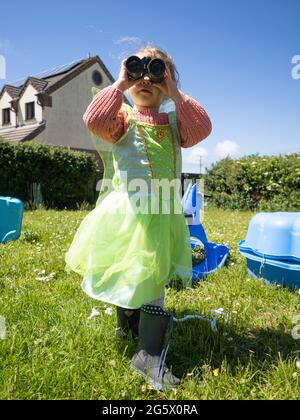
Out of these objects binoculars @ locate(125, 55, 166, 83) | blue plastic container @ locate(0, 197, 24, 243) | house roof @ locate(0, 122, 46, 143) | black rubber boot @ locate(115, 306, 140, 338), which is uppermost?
house roof @ locate(0, 122, 46, 143)

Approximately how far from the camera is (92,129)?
2008 mm

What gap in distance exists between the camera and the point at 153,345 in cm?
194

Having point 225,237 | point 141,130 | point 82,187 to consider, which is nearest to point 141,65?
point 141,130

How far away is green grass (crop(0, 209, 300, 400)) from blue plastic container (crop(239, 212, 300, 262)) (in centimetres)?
28

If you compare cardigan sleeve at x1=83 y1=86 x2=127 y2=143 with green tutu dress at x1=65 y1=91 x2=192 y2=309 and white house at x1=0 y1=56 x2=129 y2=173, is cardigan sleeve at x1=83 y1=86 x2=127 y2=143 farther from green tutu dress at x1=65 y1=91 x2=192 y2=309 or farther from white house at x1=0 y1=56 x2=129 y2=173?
white house at x1=0 y1=56 x2=129 y2=173

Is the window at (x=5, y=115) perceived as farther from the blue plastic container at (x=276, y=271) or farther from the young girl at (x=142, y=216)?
the young girl at (x=142, y=216)

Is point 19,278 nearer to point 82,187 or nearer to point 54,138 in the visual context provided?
point 82,187

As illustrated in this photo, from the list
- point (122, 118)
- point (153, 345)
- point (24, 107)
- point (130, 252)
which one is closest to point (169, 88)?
point (122, 118)

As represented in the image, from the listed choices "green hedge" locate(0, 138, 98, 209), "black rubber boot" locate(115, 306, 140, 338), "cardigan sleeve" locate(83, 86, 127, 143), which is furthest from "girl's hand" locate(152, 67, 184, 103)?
"green hedge" locate(0, 138, 98, 209)

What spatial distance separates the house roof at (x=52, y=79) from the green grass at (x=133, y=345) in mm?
18027

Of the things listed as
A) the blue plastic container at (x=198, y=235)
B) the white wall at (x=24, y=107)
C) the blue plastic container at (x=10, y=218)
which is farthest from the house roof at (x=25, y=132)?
the blue plastic container at (x=198, y=235)

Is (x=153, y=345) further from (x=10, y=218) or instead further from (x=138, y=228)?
(x=10, y=218)

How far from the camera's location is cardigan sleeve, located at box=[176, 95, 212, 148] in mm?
2029

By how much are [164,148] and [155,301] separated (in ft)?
2.63
